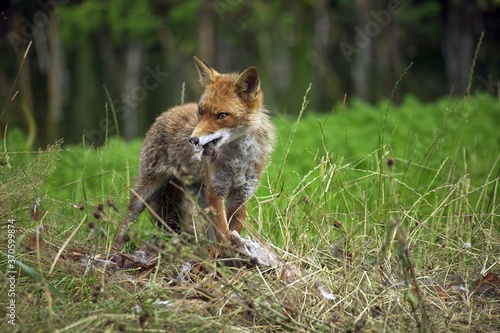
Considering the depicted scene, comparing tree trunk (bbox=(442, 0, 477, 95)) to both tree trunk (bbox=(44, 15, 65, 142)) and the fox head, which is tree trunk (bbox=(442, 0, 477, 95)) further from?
the fox head

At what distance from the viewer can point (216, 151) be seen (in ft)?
18.4

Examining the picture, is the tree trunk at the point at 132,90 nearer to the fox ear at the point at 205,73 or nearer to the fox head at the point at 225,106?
the fox ear at the point at 205,73

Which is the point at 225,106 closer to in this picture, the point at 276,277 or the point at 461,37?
the point at 276,277

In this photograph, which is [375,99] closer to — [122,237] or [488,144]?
[488,144]

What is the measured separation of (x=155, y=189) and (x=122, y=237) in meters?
0.69

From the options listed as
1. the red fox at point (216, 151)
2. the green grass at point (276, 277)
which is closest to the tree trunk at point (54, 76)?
the red fox at point (216, 151)

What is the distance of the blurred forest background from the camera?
22453 mm

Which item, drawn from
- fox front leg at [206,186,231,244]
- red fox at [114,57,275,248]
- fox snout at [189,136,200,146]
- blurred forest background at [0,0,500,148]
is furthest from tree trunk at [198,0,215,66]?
fox snout at [189,136,200,146]

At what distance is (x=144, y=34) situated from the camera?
83.6 ft

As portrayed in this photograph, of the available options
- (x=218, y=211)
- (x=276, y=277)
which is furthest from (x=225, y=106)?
(x=276, y=277)

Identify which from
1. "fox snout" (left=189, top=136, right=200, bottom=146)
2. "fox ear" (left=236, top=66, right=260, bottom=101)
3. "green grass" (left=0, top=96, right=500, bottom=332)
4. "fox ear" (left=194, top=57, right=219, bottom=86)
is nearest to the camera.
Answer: "green grass" (left=0, top=96, right=500, bottom=332)

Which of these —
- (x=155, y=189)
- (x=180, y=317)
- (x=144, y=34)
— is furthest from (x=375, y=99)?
(x=180, y=317)

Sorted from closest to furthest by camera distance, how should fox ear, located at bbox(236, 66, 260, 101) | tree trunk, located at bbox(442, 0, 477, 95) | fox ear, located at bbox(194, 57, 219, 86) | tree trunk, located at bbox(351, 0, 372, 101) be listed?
1. fox ear, located at bbox(236, 66, 260, 101)
2. fox ear, located at bbox(194, 57, 219, 86)
3. tree trunk, located at bbox(351, 0, 372, 101)
4. tree trunk, located at bbox(442, 0, 477, 95)

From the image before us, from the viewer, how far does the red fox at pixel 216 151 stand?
5398 mm
